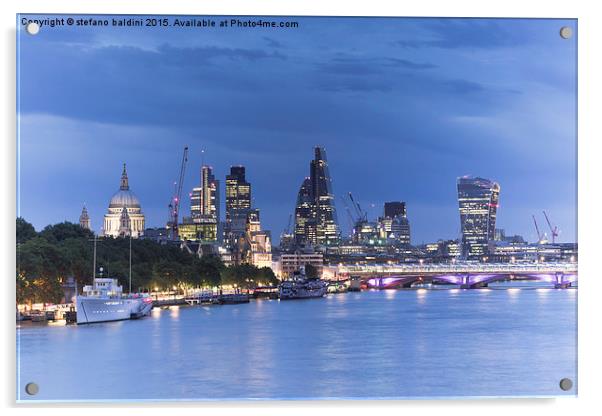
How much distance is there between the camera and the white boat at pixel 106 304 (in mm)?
24578

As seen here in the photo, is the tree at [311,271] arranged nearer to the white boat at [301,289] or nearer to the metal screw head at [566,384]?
the white boat at [301,289]

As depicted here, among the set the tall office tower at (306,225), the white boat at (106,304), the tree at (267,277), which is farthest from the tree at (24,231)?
the tree at (267,277)

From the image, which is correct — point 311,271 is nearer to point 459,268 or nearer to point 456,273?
point 456,273

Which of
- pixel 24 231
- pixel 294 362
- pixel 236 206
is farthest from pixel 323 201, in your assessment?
pixel 24 231

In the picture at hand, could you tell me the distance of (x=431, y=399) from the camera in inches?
407

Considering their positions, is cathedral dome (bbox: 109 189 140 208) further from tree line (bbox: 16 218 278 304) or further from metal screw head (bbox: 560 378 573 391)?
metal screw head (bbox: 560 378 573 391)

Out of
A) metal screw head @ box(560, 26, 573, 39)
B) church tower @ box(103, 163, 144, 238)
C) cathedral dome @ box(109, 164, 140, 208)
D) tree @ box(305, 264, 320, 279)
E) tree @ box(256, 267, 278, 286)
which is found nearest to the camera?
metal screw head @ box(560, 26, 573, 39)

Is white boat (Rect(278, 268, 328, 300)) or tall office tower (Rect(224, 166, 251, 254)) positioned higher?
tall office tower (Rect(224, 166, 251, 254))

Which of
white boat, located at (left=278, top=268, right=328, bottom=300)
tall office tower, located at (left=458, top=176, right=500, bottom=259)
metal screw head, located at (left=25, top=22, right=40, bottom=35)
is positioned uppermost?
metal screw head, located at (left=25, top=22, right=40, bottom=35)

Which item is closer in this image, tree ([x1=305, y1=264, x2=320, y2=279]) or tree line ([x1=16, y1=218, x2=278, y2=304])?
tree line ([x1=16, y1=218, x2=278, y2=304])

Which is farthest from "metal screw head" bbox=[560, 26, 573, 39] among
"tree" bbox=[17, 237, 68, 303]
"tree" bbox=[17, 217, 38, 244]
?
"tree" bbox=[17, 237, 68, 303]

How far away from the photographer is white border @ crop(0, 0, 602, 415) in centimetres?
1029
